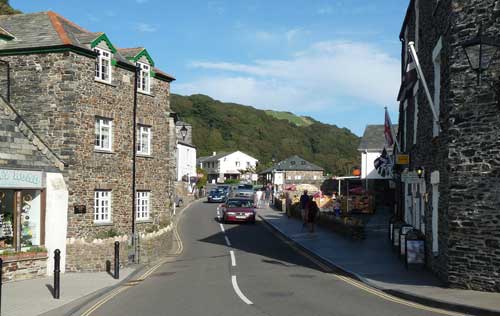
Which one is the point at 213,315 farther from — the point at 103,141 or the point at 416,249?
the point at 103,141

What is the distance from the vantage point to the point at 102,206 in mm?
21859

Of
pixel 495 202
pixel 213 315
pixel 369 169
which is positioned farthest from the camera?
pixel 369 169

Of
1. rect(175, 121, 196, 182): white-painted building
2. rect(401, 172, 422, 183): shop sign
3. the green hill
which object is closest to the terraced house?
rect(401, 172, 422, 183): shop sign

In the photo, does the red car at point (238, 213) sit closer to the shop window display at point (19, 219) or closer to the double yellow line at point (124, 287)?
the double yellow line at point (124, 287)

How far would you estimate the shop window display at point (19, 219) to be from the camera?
17.2m

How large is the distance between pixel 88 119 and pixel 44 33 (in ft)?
11.4

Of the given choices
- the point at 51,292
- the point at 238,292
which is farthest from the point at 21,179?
the point at 238,292

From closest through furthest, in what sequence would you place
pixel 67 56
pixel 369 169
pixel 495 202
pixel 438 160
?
1. pixel 495 202
2. pixel 438 160
3. pixel 67 56
4. pixel 369 169

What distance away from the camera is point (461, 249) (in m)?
13.5

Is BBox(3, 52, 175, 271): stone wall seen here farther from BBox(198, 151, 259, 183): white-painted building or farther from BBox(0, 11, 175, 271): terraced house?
BBox(198, 151, 259, 183): white-painted building

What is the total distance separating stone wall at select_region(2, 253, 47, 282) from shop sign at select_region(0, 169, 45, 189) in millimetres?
2039

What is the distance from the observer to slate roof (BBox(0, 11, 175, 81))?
2045cm

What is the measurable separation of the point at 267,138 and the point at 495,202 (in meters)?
149

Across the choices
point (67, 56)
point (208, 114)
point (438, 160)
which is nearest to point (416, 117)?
point (438, 160)
